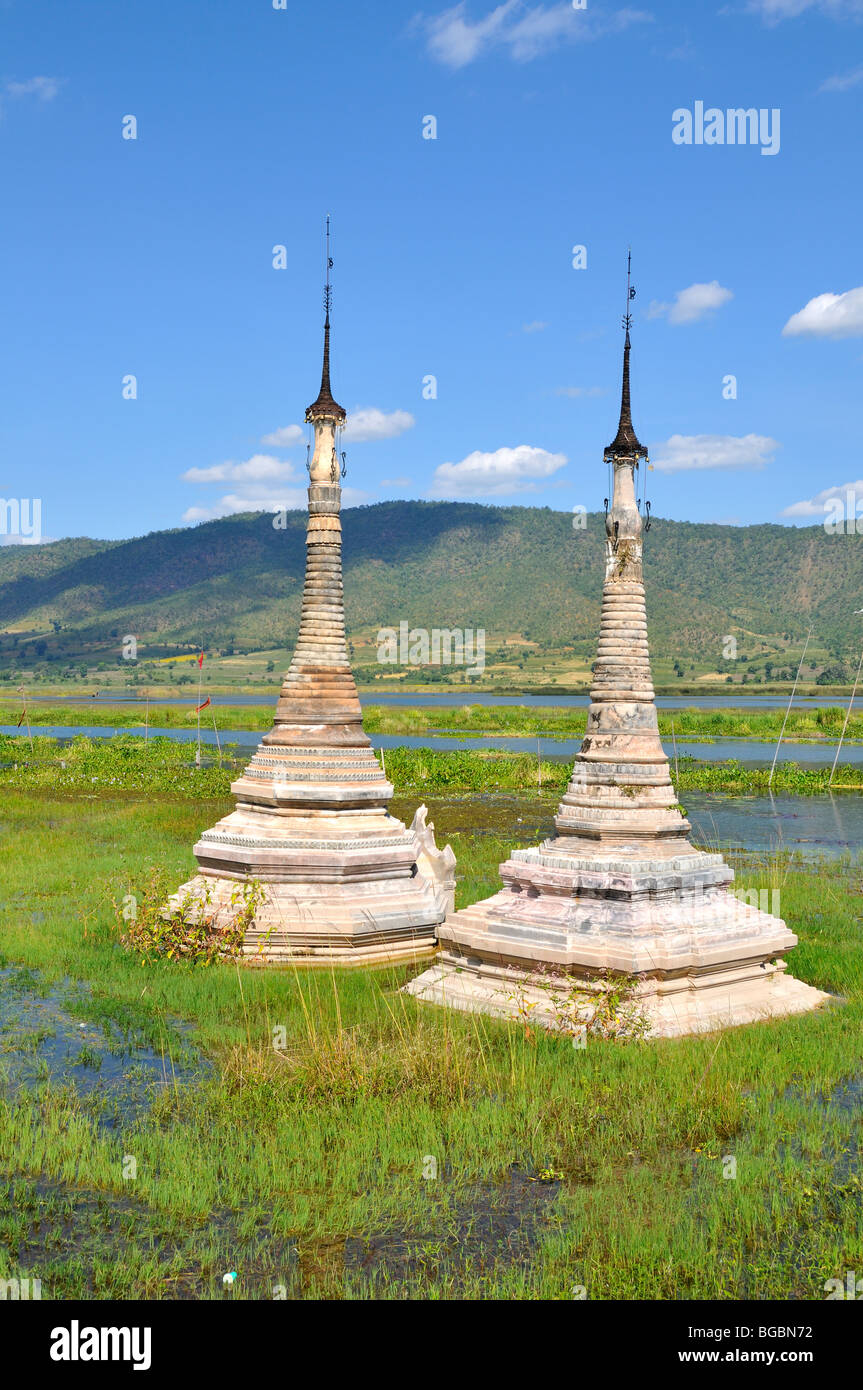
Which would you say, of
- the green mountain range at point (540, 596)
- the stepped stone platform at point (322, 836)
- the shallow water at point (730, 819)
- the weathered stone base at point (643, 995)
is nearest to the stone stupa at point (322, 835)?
the stepped stone platform at point (322, 836)

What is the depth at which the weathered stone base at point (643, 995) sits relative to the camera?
11.8m

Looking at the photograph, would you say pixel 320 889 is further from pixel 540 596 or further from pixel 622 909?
pixel 540 596

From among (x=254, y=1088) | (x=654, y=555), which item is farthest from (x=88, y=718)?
(x=654, y=555)

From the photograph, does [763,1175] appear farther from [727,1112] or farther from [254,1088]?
[254,1088]

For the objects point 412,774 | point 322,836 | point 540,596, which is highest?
point 540,596

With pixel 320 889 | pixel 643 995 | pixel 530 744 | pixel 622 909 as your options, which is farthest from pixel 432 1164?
pixel 530 744

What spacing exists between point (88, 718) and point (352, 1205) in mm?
74220

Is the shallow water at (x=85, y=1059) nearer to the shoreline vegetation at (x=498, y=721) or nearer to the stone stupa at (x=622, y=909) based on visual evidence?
the stone stupa at (x=622, y=909)

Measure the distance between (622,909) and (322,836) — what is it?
4.72 m

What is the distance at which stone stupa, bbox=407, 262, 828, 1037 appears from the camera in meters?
12.1

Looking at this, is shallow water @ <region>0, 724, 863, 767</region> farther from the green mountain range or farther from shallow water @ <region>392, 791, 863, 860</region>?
the green mountain range

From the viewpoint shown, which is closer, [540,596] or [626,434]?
[626,434]

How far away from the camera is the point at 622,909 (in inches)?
490

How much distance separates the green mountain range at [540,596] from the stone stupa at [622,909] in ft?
378
